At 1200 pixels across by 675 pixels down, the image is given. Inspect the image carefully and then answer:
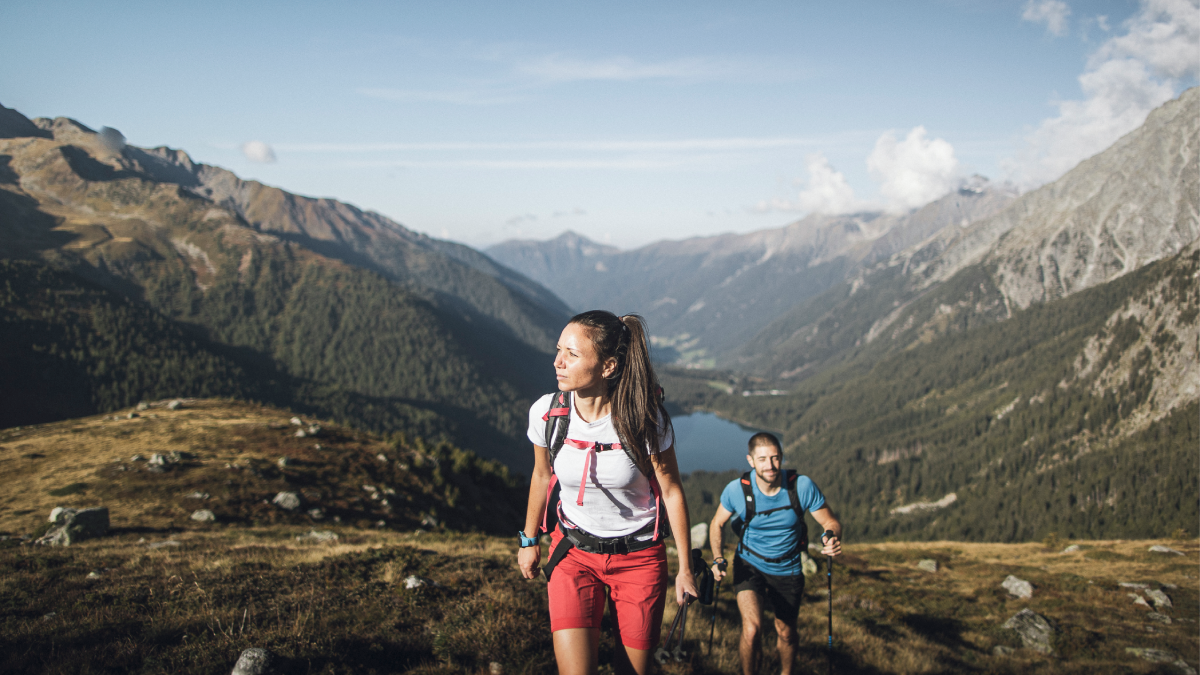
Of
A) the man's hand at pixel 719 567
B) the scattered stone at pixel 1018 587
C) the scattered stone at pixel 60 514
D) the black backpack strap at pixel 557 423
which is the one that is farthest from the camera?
the scattered stone at pixel 1018 587

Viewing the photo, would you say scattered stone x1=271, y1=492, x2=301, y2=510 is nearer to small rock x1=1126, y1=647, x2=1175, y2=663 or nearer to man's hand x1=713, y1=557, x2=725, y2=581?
man's hand x1=713, y1=557, x2=725, y2=581

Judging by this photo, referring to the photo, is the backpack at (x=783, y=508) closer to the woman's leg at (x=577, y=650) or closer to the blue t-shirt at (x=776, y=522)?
the blue t-shirt at (x=776, y=522)

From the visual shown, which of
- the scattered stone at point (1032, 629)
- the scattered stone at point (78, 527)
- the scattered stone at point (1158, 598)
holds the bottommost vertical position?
the scattered stone at point (1158, 598)

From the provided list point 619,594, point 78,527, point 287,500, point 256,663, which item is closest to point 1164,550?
point 619,594

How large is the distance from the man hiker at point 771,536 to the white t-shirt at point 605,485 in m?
3.29

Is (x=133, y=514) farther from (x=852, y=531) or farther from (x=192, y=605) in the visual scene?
(x=852, y=531)

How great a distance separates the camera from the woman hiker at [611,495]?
4.89 m

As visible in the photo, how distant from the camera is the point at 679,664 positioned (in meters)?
8.03

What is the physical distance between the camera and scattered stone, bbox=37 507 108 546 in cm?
1619

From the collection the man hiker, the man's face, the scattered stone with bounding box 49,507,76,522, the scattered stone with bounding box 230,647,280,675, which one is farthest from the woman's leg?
the scattered stone with bounding box 49,507,76,522

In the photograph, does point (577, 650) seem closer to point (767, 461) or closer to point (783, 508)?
point (767, 461)

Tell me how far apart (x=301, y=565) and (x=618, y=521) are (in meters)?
8.98

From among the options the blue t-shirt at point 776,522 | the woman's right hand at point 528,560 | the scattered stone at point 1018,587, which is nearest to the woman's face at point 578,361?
→ the woman's right hand at point 528,560

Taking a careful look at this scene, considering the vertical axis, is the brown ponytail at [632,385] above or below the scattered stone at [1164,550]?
above
